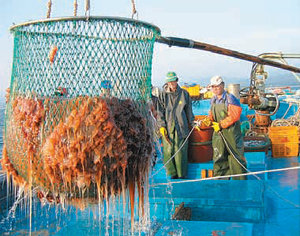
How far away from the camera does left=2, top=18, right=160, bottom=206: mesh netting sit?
2033mm

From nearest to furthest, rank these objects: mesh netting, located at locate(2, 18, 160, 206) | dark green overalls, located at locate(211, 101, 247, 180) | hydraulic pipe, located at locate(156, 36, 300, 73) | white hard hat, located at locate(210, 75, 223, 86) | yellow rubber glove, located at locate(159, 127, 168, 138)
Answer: mesh netting, located at locate(2, 18, 160, 206), hydraulic pipe, located at locate(156, 36, 300, 73), white hard hat, located at locate(210, 75, 223, 86), dark green overalls, located at locate(211, 101, 247, 180), yellow rubber glove, located at locate(159, 127, 168, 138)

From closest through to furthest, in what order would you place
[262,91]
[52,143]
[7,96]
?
1. [52,143]
2. [7,96]
3. [262,91]

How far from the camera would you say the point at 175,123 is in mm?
5895

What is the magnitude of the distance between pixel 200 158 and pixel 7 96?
465 cm

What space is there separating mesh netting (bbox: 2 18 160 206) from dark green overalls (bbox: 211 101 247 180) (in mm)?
3310

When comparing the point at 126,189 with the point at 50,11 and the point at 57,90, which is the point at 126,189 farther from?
the point at 50,11

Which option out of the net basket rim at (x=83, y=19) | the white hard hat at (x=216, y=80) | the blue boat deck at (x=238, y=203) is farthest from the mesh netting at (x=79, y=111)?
the white hard hat at (x=216, y=80)

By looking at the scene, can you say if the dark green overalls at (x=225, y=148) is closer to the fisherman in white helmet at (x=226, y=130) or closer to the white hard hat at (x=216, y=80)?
the fisherman in white helmet at (x=226, y=130)

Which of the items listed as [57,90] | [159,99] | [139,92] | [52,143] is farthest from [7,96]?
[159,99]

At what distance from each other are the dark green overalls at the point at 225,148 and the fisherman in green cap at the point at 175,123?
1.87ft

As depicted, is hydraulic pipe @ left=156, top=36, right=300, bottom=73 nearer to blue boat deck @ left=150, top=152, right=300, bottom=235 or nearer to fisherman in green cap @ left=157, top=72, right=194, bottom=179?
fisherman in green cap @ left=157, top=72, right=194, bottom=179

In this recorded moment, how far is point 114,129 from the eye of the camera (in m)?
2.06

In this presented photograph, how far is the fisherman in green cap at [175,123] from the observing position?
589cm

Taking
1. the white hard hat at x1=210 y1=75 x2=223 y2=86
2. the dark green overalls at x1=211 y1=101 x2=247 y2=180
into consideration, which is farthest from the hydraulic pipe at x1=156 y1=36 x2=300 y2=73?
the dark green overalls at x1=211 y1=101 x2=247 y2=180
